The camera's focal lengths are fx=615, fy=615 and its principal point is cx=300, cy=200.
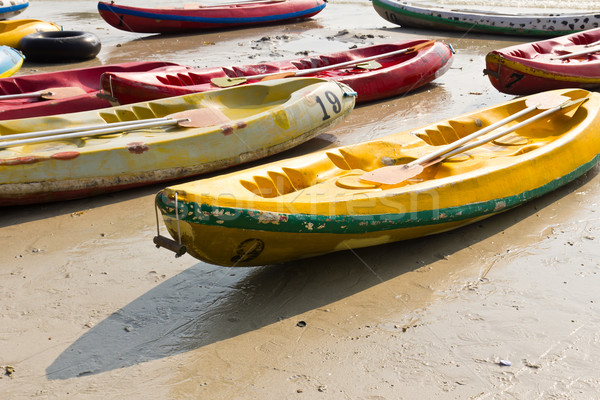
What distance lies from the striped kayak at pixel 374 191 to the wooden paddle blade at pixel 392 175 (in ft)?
0.06

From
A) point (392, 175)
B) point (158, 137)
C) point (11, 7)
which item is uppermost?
point (11, 7)

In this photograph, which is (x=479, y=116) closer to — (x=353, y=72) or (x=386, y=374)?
(x=353, y=72)

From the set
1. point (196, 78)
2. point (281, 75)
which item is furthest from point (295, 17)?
point (281, 75)

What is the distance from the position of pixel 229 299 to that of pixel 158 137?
2335mm

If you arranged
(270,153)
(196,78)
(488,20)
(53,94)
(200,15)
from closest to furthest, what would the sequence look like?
(270,153) → (53,94) → (196,78) → (488,20) → (200,15)

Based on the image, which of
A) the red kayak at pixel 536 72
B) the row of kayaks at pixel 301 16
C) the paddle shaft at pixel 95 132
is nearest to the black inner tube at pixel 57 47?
the row of kayaks at pixel 301 16

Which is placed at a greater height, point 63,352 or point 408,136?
point 408,136

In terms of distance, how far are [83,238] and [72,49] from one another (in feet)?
22.6

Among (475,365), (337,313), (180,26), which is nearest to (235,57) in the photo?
(180,26)

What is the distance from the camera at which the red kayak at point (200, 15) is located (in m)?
12.6

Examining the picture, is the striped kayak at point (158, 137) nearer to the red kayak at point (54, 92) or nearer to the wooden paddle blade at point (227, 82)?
the wooden paddle blade at point (227, 82)

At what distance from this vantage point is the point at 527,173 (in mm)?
4902

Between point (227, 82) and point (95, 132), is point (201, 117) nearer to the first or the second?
point (95, 132)

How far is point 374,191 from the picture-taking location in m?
4.24
